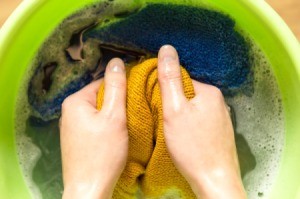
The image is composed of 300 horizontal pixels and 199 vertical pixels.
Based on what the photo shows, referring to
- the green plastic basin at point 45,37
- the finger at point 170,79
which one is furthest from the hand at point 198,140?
the green plastic basin at point 45,37

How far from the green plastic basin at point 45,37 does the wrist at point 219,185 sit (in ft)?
0.29

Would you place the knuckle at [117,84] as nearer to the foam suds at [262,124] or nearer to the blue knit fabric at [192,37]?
the blue knit fabric at [192,37]

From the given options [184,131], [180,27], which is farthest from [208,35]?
[184,131]

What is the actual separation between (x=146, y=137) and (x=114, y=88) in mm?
94

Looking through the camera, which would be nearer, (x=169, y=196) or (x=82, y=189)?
(x=82, y=189)

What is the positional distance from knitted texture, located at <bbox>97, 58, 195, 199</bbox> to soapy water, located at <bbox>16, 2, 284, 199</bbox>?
0.23 feet

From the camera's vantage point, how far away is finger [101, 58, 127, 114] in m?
0.80

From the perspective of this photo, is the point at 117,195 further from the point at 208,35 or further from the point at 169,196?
the point at 208,35

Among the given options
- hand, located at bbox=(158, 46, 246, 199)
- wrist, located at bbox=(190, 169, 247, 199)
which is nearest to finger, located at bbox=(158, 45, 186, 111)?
hand, located at bbox=(158, 46, 246, 199)

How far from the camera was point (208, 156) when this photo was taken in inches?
31.3

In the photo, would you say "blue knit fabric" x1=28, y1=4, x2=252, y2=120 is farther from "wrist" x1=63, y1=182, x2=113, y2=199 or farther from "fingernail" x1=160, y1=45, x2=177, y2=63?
"wrist" x1=63, y1=182, x2=113, y2=199

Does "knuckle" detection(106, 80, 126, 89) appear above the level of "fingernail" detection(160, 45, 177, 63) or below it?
below

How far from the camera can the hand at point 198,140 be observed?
2.58 feet

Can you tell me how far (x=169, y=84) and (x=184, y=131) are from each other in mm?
79
